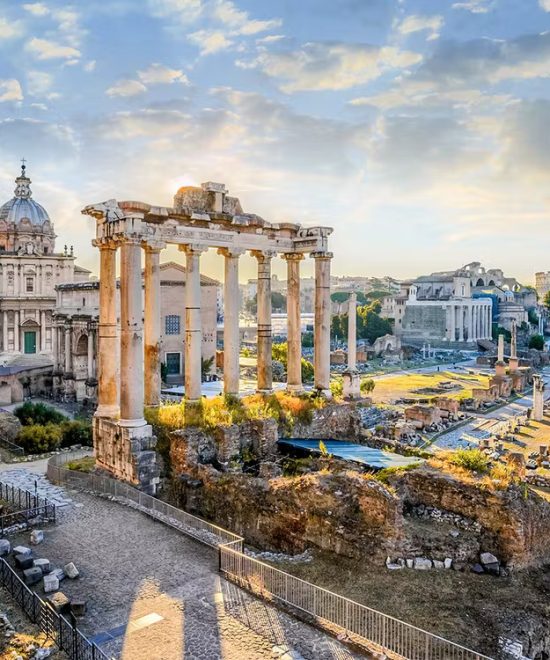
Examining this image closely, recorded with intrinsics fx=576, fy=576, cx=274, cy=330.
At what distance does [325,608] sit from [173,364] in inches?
1761

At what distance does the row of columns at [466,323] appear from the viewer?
4050 inches

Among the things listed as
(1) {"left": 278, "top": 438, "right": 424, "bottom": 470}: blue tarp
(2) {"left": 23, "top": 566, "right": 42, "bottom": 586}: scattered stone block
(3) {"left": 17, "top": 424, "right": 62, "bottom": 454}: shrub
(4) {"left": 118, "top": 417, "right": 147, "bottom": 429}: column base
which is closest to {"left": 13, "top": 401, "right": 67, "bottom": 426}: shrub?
(3) {"left": 17, "top": 424, "right": 62, "bottom": 454}: shrub

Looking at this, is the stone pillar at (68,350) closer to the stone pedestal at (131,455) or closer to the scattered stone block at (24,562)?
the stone pedestal at (131,455)

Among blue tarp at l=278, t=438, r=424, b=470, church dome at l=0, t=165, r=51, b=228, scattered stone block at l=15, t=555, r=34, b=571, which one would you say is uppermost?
church dome at l=0, t=165, r=51, b=228

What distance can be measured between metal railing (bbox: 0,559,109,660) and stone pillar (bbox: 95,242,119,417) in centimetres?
729

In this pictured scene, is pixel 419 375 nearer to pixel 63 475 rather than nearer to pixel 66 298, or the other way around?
pixel 66 298

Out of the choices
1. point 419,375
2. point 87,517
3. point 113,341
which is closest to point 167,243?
point 113,341

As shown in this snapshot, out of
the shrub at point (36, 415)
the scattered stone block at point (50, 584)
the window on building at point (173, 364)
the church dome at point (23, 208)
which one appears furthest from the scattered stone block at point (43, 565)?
the church dome at point (23, 208)

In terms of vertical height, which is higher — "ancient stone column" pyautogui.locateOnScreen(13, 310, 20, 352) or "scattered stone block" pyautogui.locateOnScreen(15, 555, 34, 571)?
"ancient stone column" pyautogui.locateOnScreen(13, 310, 20, 352)

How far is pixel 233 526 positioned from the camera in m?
13.6

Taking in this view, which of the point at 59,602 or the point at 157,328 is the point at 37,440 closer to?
the point at 157,328

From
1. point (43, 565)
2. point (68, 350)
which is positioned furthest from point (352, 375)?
point (43, 565)

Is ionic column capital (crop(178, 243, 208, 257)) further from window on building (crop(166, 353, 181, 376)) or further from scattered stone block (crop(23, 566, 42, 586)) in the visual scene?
window on building (crop(166, 353, 181, 376))

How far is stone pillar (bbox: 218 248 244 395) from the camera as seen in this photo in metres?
19.1
